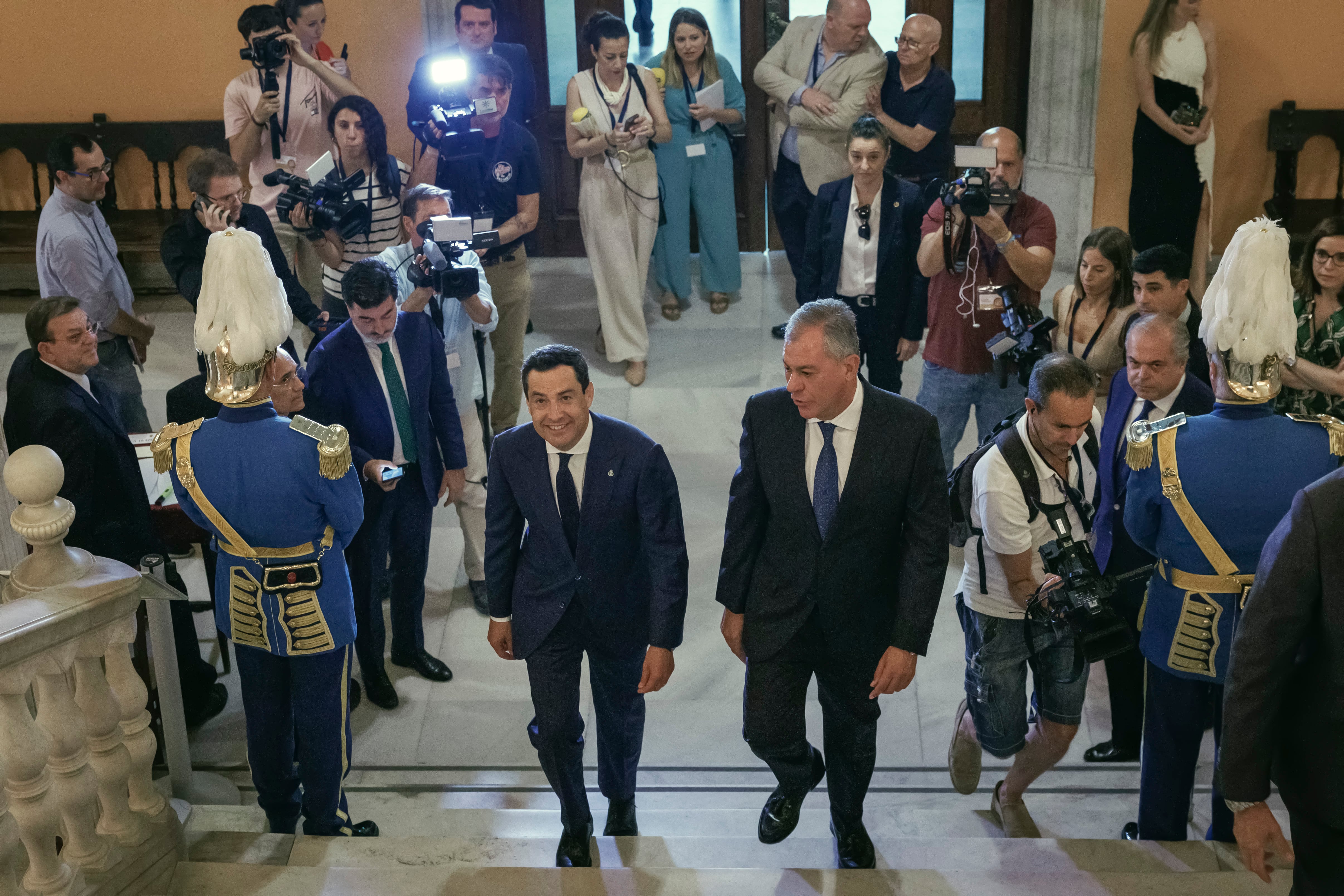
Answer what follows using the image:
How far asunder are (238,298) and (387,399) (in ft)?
3.29

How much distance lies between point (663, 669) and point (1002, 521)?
3.06 feet

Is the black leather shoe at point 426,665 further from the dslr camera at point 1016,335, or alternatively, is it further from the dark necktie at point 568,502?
the dslr camera at point 1016,335

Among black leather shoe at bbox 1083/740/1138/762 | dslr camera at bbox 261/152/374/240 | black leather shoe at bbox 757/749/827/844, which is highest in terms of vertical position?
dslr camera at bbox 261/152/374/240

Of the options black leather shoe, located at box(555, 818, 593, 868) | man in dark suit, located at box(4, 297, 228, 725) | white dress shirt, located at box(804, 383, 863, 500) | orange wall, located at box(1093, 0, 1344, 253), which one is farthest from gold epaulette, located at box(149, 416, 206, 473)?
orange wall, located at box(1093, 0, 1344, 253)

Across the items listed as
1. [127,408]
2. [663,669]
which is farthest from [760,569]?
[127,408]

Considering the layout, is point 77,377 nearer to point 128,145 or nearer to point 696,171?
point 696,171

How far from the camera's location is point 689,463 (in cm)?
595

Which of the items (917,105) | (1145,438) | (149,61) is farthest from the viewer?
(149,61)

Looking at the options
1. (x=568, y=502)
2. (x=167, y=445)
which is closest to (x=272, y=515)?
(x=167, y=445)

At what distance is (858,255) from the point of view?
5188 mm

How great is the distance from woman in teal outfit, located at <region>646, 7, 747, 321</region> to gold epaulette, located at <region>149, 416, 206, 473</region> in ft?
11.8

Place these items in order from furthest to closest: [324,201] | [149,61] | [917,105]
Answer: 1. [149,61]
2. [917,105]
3. [324,201]

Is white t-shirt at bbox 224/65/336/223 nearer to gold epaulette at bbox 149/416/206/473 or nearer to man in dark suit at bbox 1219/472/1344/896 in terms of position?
gold epaulette at bbox 149/416/206/473

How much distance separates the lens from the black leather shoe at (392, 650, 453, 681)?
4.55 m
